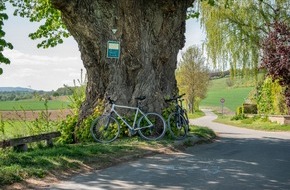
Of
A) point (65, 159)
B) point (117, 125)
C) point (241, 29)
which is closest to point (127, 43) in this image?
point (117, 125)

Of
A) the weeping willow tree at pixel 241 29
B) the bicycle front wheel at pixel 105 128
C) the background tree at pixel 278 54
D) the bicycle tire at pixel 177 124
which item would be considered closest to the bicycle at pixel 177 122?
the bicycle tire at pixel 177 124

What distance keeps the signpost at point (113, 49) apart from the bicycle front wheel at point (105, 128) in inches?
70.6

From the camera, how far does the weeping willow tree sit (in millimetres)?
30406

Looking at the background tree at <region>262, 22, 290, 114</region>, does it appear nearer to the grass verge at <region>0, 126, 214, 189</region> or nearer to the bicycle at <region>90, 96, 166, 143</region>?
the bicycle at <region>90, 96, 166, 143</region>

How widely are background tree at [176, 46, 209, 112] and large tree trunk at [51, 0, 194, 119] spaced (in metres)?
44.6

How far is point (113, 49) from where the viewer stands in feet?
41.4

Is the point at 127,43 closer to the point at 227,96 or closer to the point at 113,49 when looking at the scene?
the point at 113,49

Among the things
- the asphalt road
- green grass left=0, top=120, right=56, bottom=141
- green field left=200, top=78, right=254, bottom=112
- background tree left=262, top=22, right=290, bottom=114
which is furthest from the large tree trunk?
green field left=200, top=78, right=254, bottom=112

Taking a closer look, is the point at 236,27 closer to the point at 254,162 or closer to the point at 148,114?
the point at 148,114

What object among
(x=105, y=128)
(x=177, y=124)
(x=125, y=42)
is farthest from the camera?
(x=177, y=124)

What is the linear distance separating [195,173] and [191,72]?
5083 centimetres

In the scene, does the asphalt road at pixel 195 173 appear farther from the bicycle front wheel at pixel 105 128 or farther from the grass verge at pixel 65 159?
the bicycle front wheel at pixel 105 128

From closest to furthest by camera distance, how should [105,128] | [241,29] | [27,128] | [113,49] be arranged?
1. [105,128]
2. [113,49]
3. [27,128]
4. [241,29]

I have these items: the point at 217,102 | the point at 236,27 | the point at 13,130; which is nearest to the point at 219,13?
the point at 236,27
